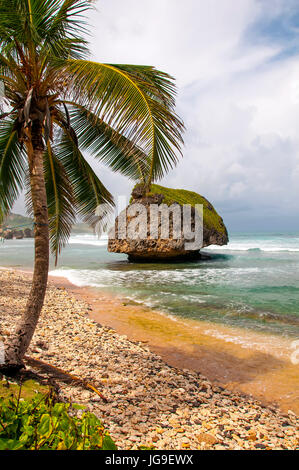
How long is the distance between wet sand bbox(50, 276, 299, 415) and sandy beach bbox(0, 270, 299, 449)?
20mm

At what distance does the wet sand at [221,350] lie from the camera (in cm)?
484

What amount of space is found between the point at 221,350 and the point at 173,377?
1.90m

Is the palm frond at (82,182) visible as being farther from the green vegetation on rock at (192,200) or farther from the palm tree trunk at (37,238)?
the green vegetation on rock at (192,200)

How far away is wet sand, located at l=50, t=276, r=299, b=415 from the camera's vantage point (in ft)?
15.9

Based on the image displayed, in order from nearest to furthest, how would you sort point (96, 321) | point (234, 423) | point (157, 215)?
point (234, 423) → point (96, 321) → point (157, 215)

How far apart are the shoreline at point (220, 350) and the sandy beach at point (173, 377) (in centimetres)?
2

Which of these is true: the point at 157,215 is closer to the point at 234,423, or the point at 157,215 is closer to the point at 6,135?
the point at 6,135

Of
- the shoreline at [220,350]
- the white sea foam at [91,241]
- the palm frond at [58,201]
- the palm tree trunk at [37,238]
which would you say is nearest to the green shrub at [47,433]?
the palm tree trunk at [37,238]

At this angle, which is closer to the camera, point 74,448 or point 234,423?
point 74,448

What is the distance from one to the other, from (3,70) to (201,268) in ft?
56.4

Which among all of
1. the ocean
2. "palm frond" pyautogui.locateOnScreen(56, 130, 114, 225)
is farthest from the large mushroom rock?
"palm frond" pyautogui.locateOnScreen(56, 130, 114, 225)

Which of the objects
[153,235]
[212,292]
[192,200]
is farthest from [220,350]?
[192,200]

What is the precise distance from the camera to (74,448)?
58.3 inches

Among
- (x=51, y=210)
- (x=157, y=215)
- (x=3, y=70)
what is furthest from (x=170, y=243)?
(x=3, y=70)
